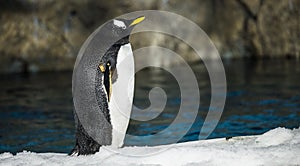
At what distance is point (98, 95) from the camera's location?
426cm

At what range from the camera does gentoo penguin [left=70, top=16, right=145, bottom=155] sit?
4203 millimetres

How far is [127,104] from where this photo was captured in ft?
15.1

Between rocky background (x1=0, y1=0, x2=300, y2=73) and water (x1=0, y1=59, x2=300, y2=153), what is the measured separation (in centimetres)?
61

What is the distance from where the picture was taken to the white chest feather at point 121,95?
14.6 feet

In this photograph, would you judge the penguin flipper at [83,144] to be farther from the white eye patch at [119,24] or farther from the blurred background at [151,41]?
the blurred background at [151,41]

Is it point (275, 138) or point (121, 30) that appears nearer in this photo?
point (275, 138)

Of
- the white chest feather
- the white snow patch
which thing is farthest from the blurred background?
the white snow patch

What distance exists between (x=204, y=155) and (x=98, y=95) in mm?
1161

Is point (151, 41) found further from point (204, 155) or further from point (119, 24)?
point (204, 155)

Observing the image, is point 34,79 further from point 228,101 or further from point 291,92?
point 291,92

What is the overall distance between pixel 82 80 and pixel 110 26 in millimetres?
616

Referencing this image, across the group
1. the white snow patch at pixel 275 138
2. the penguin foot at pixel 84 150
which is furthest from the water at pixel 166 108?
the white snow patch at pixel 275 138

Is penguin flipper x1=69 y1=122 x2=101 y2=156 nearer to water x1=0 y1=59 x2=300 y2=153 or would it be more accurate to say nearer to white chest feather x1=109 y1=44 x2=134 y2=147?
white chest feather x1=109 y1=44 x2=134 y2=147

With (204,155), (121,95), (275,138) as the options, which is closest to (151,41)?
(121,95)
